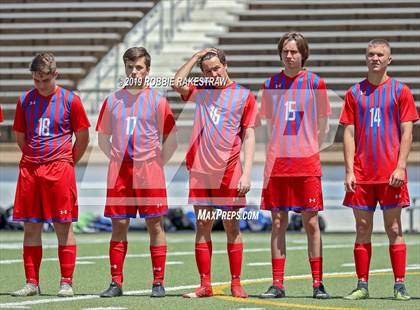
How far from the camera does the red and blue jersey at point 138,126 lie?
8133 mm

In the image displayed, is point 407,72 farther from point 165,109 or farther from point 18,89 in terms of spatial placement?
point 165,109

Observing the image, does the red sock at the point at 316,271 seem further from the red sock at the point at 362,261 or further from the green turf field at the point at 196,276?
the red sock at the point at 362,261

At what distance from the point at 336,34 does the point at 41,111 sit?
1463 centimetres

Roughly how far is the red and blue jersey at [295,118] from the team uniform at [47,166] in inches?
47.8

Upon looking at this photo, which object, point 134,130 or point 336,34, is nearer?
point 134,130

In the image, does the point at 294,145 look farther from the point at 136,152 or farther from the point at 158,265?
the point at 158,265

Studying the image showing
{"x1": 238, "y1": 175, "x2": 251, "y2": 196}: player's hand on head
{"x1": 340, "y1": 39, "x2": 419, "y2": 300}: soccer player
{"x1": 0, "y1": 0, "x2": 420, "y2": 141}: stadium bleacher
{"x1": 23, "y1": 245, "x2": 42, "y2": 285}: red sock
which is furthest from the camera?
{"x1": 0, "y1": 0, "x2": 420, "y2": 141}: stadium bleacher

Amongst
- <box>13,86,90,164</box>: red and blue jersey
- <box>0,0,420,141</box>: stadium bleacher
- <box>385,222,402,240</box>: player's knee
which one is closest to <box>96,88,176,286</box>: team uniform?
<box>13,86,90,164</box>: red and blue jersey

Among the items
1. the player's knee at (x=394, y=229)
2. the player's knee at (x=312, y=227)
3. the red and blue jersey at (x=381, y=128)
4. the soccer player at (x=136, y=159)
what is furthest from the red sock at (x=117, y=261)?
the player's knee at (x=394, y=229)

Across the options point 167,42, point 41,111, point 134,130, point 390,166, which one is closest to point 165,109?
point 134,130

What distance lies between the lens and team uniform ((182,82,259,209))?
8.04 m

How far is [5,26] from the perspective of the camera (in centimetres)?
2389

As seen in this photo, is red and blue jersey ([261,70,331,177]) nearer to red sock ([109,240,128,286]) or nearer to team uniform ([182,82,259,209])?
team uniform ([182,82,259,209])

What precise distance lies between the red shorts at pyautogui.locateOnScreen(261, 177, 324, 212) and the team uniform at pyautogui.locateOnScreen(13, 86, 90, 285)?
1.25m
